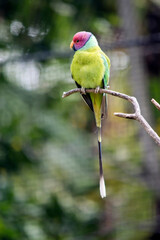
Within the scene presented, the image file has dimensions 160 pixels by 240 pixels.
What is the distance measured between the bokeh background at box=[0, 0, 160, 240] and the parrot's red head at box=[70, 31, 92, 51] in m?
1.21

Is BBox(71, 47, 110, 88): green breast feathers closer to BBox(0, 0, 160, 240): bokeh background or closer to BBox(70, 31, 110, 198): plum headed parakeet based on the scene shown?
BBox(70, 31, 110, 198): plum headed parakeet

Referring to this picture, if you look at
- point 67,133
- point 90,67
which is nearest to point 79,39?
point 90,67

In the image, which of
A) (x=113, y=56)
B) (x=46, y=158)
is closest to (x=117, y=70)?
(x=113, y=56)

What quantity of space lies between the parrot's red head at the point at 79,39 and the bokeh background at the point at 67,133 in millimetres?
1212

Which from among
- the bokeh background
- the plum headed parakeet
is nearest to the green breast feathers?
the plum headed parakeet

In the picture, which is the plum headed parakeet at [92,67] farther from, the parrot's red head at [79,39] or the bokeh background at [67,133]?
the bokeh background at [67,133]

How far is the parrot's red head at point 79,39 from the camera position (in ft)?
4.85

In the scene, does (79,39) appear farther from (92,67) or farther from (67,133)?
(67,133)

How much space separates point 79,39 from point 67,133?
5.22 ft

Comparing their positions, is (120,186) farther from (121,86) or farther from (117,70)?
(117,70)

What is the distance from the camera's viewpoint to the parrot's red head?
1478 millimetres

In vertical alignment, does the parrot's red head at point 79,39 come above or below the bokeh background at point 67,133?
above

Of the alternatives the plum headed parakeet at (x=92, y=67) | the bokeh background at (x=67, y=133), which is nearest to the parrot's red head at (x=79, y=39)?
the plum headed parakeet at (x=92, y=67)

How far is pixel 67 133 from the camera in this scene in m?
3.04
